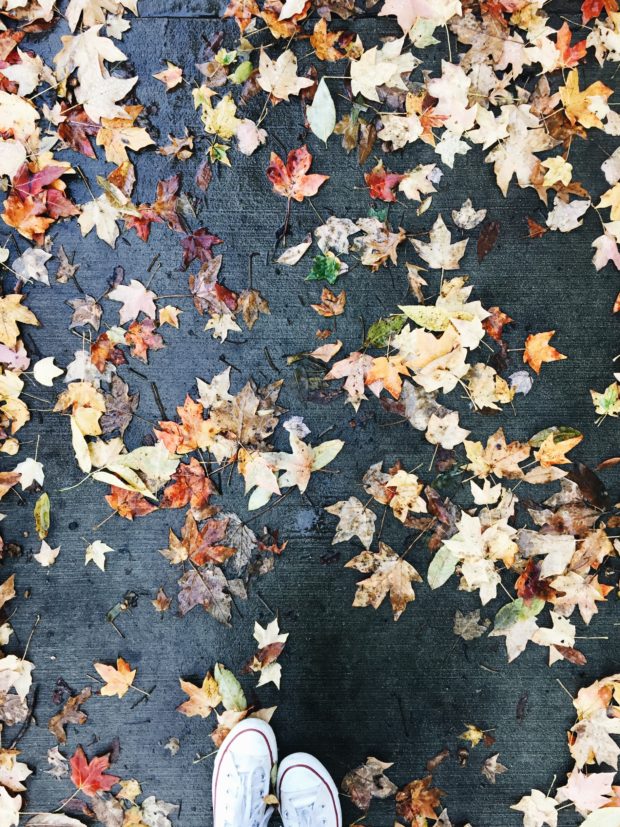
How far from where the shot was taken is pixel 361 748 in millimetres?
2062

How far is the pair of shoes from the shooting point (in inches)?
78.8

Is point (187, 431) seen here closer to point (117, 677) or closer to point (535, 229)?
point (117, 677)

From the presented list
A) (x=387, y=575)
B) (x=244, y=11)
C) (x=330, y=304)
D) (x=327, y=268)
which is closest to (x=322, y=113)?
(x=244, y=11)

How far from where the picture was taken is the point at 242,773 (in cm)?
200

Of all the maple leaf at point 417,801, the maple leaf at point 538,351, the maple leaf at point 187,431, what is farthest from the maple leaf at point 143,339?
the maple leaf at point 417,801

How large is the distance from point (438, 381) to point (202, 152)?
1.20 metres

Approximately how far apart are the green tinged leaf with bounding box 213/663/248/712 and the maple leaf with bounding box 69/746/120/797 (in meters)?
0.49

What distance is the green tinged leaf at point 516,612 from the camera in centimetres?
203

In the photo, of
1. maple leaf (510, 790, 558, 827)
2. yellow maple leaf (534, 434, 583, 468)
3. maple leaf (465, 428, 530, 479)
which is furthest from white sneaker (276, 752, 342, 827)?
yellow maple leaf (534, 434, 583, 468)

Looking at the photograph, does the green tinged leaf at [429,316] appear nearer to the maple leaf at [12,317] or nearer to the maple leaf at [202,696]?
the maple leaf at [12,317]

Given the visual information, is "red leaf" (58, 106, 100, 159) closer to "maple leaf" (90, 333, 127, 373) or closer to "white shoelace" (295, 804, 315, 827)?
"maple leaf" (90, 333, 127, 373)

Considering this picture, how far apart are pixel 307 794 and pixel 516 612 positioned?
100cm

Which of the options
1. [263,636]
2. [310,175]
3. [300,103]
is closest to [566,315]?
[310,175]

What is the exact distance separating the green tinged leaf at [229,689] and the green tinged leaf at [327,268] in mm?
1473
